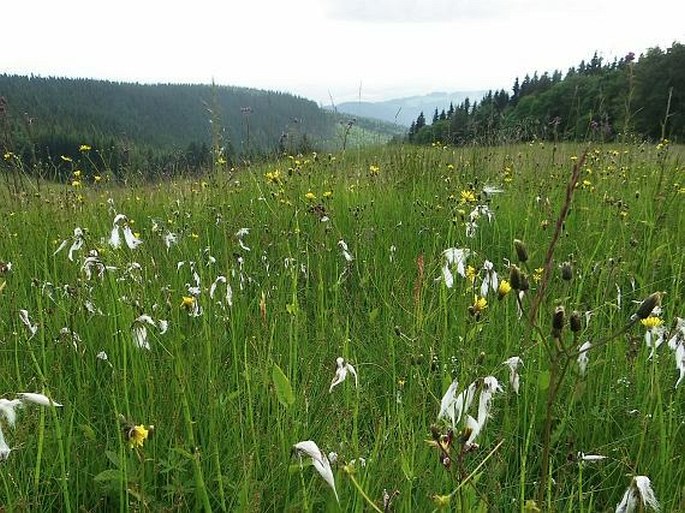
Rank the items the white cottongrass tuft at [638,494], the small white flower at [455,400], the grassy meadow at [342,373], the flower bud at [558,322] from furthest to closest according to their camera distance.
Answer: the grassy meadow at [342,373]
the small white flower at [455,400]
the white cottongrass tuft at [638,494]
the flower bud at [558,322]

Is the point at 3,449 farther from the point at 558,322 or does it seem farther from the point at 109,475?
the point at 558,322

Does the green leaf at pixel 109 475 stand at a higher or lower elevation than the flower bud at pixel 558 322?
lower

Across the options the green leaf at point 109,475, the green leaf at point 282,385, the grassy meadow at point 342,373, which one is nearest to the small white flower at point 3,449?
the grassy meadow at point 342,373

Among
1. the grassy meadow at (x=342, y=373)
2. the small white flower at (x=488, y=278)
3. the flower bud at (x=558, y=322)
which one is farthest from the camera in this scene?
the small white flower at (x=488, y=278)

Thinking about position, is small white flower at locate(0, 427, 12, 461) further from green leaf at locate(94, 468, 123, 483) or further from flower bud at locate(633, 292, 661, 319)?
flower bud at locate(633, 292, 661, 319)

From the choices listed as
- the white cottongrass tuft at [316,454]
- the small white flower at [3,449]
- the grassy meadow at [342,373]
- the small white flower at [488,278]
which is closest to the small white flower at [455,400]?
the grassy meadow at [342,373]

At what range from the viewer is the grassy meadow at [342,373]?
124 centimetres

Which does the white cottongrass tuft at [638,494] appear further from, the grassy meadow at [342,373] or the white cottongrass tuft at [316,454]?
the white cottongrass tuft at [316,454]

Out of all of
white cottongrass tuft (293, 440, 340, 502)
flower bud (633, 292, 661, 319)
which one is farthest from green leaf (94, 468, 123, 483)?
flower bud (633, 292, 661, 319)

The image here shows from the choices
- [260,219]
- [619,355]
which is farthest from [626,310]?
[260,219]

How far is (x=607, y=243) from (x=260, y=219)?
211 centimetres

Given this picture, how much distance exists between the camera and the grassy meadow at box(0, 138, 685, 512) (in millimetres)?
1242

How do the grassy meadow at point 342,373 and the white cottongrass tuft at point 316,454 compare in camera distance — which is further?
the grassy meadow at point 342,373

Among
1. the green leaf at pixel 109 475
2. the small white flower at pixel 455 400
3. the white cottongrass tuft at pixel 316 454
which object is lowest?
the green leaf at pixel 109 475
